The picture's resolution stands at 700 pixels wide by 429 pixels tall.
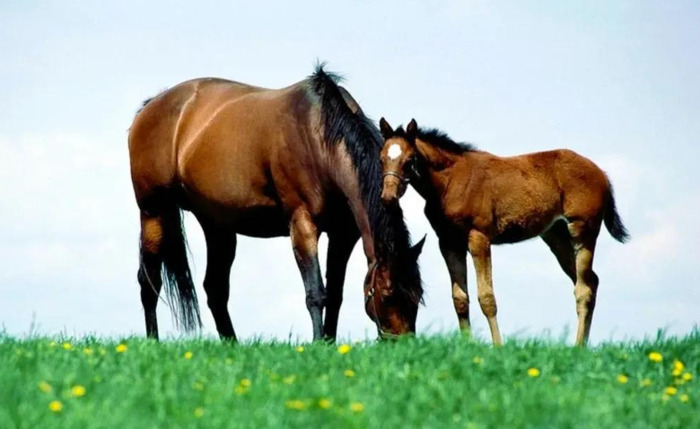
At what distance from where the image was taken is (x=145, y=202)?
1381 centimetres

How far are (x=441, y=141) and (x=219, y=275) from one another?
351cm

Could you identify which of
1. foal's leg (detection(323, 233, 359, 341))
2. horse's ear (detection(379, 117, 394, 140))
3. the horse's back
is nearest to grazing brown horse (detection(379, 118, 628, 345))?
horse's ear (detection(379, 117, 394, 140))

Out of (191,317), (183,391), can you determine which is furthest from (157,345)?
(191,317)

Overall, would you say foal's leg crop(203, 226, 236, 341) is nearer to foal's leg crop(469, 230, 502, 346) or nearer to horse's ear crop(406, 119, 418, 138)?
horse's ear crop(406, 119, 418, 138)

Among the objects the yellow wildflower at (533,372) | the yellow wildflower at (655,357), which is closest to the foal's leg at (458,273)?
the yellow wildflower at (655,357)

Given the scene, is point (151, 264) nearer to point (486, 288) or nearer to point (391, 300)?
point (391, 300)

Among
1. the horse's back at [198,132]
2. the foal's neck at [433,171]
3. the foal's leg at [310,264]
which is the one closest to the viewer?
the foal's leg at [310,264]

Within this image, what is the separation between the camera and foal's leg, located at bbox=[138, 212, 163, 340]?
1370 cm

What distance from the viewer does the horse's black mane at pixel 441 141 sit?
11.3 metres

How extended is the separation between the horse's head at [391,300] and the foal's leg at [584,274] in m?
2.26

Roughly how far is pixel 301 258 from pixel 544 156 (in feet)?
9.60

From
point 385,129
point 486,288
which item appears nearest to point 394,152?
point 385,129

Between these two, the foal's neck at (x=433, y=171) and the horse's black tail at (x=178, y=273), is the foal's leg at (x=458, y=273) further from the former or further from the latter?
the horse's black tail at (x=178, y=273)

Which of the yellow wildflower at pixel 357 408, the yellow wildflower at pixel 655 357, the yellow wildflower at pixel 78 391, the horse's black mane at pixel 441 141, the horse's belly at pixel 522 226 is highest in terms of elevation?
the horse's black mane at pixel 441 141
